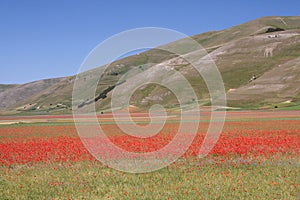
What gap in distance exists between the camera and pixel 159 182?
15906 millimetres

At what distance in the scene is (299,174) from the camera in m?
16.5

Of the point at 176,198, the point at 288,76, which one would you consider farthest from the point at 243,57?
the point at 176,198

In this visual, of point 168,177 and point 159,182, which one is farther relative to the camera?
point 168,177

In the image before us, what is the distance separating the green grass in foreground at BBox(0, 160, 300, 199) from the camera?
13809 mm

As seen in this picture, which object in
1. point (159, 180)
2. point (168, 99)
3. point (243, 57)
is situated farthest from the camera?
point (243, 57)

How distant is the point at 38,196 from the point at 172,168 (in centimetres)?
702

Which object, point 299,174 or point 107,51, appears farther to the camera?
point 107,51

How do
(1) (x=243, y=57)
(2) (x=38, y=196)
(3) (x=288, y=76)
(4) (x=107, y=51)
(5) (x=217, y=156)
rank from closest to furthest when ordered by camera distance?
(2) (x=38, y=196), (5) (x=217, y=156), (4) (x=107, y=51), (3) (x=288, y=76), (1) (x=243, y=57)

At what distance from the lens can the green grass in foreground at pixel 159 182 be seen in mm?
13809

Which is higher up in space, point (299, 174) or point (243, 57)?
point (243, 57)

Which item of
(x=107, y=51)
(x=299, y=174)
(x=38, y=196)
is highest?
(x=107, y=51)

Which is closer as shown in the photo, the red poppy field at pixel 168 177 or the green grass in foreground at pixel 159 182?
the green grass in foreground at pixel 159 182

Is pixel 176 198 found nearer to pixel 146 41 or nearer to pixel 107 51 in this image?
pixel 107 51

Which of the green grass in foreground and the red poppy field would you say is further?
the red poppy field
